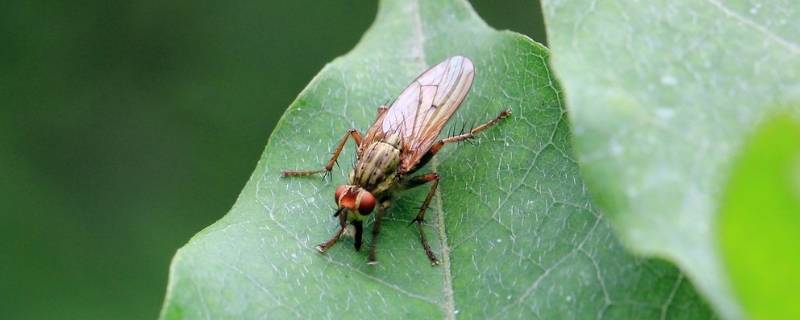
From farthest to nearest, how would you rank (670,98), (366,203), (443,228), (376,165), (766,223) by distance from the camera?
1. (376,165)
2. (366,203)
3. (443,228)
4. (670,98)
5. (766,223)

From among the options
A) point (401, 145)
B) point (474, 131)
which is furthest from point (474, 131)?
point (401, 145)

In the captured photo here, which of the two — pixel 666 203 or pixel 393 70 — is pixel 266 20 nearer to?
pixel 393 70

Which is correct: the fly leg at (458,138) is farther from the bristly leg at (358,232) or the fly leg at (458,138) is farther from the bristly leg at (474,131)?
the bristly leg at (358,232)

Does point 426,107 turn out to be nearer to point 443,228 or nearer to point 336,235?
point 336,235

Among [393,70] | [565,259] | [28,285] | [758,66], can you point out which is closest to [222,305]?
[565,259]

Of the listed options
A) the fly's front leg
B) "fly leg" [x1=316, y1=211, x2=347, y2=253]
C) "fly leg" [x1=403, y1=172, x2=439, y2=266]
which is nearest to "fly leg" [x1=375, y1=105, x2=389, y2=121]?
the fly's front leg

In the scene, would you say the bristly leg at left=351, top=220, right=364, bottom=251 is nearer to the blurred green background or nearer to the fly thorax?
the fly thorax

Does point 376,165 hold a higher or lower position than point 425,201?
lower
